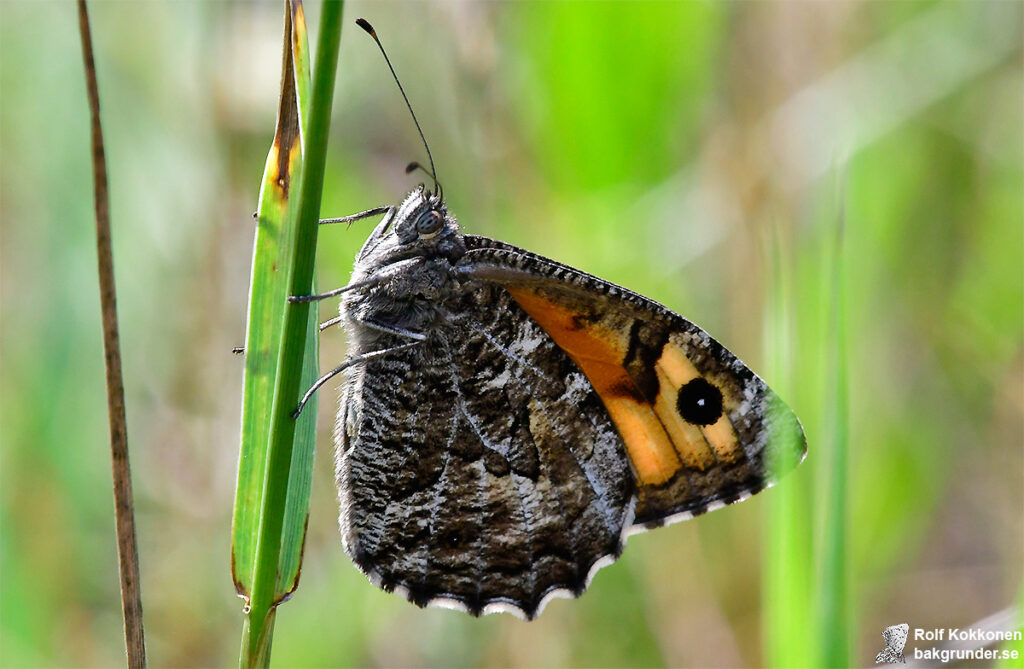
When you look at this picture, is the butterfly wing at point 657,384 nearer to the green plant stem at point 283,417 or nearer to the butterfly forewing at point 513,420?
the butterfly forewing at point 513,420

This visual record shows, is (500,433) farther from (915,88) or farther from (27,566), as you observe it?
(915,88)

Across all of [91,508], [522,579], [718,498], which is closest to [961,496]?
[718,498]

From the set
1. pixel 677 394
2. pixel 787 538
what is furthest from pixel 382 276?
pixel 787 538
